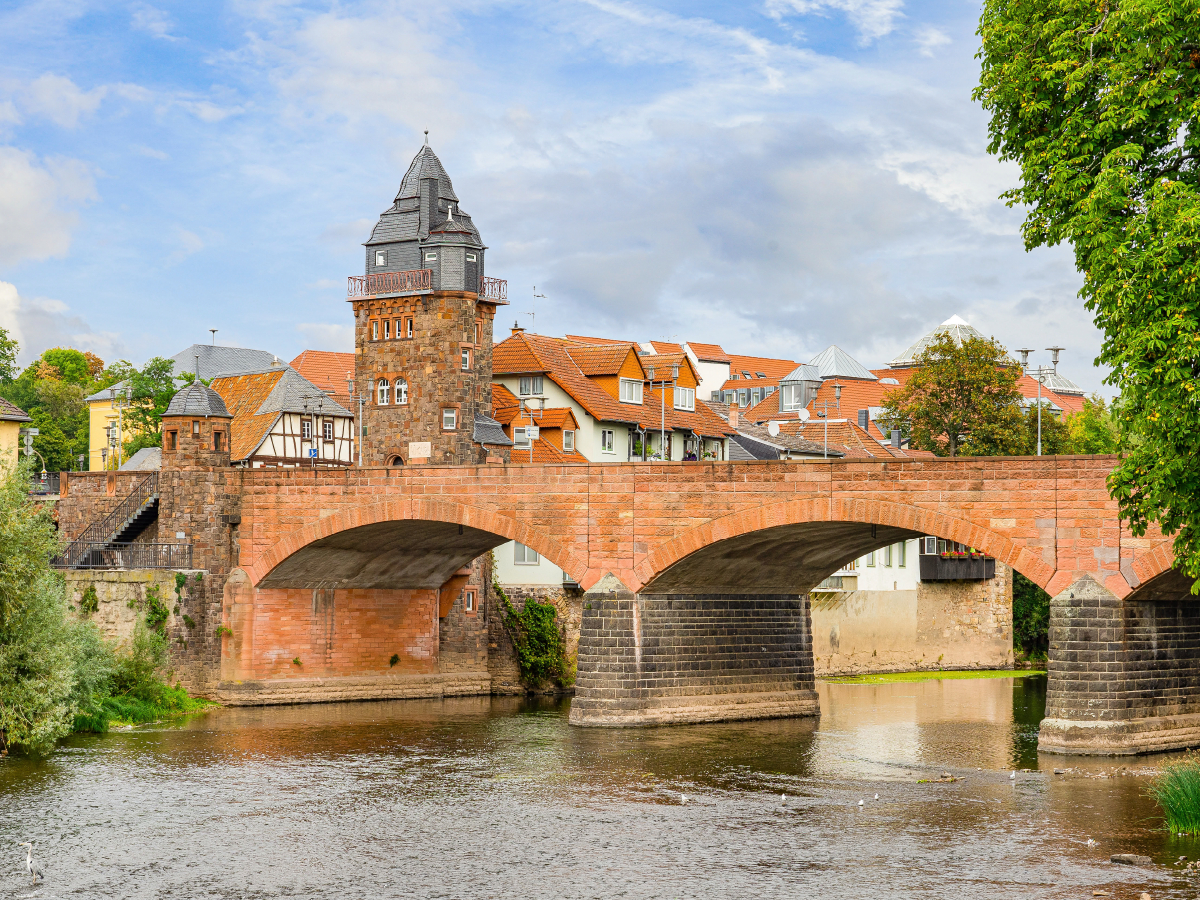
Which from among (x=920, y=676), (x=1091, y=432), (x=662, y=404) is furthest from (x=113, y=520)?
(x=1091, y=432)

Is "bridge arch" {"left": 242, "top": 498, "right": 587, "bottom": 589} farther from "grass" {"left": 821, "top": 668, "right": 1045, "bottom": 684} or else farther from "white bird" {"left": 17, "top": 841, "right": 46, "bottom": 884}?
"grass" {"left": 821, "top": 668, "right": 1045, "bottom": 684}

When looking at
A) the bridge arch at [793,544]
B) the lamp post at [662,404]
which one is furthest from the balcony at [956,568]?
the bridge arch at [793,544]

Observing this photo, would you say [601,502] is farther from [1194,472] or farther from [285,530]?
[1194,472]

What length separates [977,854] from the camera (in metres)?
22.4

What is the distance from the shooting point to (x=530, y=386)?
5669cm

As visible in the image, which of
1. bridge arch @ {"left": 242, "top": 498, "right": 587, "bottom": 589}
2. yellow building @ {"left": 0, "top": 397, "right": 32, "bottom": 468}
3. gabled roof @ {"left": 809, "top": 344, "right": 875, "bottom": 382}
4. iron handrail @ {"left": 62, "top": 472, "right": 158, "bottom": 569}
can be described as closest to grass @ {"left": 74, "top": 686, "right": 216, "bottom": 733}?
bridge arch @ {"left": 242, "top": 498, "right": 587, "bottom": 589}

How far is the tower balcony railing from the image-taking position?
51.0 metres

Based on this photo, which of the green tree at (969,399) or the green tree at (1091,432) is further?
the green tree at (969,399)

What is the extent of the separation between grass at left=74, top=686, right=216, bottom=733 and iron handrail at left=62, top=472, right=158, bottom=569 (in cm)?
683

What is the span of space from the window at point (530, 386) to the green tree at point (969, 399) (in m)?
17.4

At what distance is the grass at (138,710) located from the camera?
1427 inches

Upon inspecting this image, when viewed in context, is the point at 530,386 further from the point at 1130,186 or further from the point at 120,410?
the point at 1130,186

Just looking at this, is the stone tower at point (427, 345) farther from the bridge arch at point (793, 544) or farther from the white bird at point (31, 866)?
the white bird at point (31, 866)

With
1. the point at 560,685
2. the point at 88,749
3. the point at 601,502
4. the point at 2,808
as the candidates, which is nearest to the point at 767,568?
the point at 601,502
